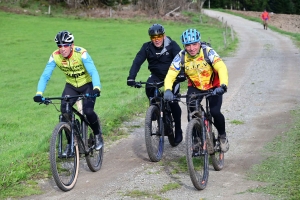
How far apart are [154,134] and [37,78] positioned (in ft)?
60.2

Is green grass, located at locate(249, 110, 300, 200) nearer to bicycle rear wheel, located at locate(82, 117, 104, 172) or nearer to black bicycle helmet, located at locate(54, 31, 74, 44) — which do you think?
bicycle rear wheel, located at locate(82, 117, 104, 172)

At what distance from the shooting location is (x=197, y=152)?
7.15m

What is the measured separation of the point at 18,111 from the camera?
56.3ft

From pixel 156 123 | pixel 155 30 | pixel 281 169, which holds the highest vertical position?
pixel 155 30

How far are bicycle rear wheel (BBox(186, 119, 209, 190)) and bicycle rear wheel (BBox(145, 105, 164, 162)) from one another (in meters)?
1.12

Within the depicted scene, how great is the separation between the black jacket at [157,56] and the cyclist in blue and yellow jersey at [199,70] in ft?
3.59

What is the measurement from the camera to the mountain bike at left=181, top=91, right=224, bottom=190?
6.89 m

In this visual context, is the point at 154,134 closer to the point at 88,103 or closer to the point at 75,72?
the point at 88,103

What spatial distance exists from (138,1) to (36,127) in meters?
51.3

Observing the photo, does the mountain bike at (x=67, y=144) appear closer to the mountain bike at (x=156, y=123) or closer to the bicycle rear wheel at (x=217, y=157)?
the mountain bike at (x=156, y=123)

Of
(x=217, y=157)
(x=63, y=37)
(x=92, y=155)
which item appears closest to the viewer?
(x=63, y=37)

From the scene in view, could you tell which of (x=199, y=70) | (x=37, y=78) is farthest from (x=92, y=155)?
(x=37, y=78)

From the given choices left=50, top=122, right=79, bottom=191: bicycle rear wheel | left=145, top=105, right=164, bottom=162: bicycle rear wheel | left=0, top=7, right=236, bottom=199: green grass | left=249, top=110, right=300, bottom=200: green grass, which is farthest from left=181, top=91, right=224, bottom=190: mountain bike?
left=0, top=7, right=236, bottom=199: green grass

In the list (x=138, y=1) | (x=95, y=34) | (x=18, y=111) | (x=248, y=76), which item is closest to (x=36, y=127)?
(x=18, y=111)
